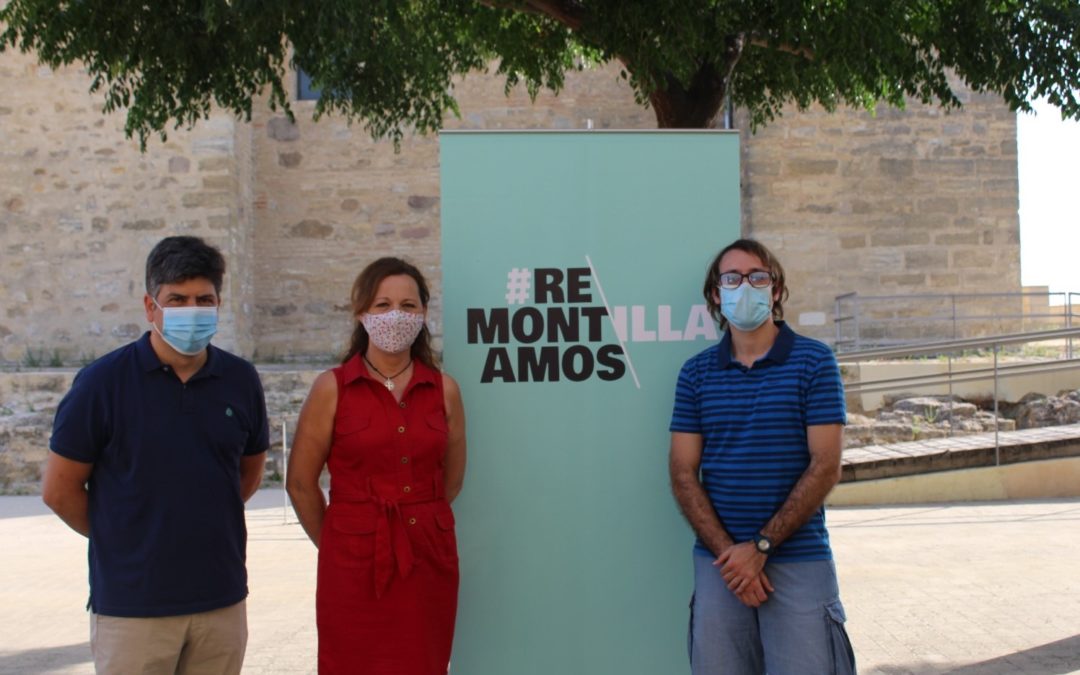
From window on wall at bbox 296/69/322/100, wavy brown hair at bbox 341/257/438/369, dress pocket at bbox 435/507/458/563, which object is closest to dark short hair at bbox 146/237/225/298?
wavy brown hair at bbox 341/257/438/369

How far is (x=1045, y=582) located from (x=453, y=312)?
4.95 metres

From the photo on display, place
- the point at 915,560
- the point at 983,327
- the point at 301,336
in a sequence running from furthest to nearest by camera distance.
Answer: the point at 301,336, the point at 983,327, the point at 915,560

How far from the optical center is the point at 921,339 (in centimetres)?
1500

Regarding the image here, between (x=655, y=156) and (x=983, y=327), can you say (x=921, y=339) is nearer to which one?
(x=983, y=327)

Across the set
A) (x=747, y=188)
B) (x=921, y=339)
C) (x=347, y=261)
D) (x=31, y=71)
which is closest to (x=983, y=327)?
(x=921, y=339)

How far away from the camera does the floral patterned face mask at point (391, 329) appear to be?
346cm

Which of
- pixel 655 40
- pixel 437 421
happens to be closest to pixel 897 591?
pixel 655 40

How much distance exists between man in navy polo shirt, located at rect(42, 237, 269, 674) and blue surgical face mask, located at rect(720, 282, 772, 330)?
1.58 m

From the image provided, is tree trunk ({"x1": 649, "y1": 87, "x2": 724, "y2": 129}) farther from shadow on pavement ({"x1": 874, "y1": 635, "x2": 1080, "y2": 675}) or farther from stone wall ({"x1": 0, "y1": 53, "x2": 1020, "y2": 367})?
stone wall ({"x1": 0, "y1": 53, "x2": 1020, "y2": 367})

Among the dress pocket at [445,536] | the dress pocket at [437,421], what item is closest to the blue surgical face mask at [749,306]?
the dress pocket at [437,421]

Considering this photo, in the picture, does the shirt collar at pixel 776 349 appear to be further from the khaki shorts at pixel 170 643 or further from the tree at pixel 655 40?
the tree at pixel 655 40

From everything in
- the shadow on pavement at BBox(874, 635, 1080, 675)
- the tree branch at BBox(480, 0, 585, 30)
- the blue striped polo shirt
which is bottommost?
the shadow on pavement at BBox(874, 635, 1080, 675)

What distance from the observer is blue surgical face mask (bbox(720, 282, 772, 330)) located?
11.2 feet

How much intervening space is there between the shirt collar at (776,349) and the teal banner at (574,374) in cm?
49
